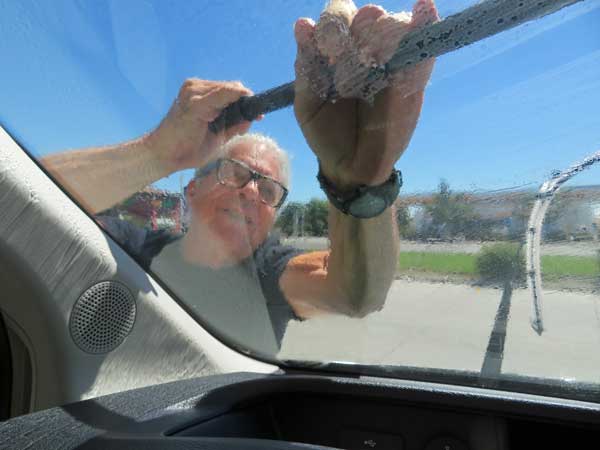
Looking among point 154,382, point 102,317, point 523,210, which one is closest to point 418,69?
point 523,210

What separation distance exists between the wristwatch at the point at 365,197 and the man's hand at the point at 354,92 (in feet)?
0.09

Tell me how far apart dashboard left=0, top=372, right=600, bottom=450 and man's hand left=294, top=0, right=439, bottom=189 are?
97cm

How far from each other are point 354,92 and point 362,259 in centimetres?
70

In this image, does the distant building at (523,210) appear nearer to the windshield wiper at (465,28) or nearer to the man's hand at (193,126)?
the windshield wiper at (465,28)

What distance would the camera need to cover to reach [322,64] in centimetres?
166

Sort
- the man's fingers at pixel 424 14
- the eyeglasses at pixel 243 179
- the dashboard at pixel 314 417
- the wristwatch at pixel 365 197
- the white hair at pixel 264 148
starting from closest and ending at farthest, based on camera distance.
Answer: the man's fingers at pixel 424 14 < the dashboard at pixel 314 417 < the wristwatch at pixel 365 197 < the white hair at pixel 264 148 < the eyeglasses at pixel 243 179

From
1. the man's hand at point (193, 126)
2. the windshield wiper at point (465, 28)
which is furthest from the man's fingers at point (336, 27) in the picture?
the man's hand at point (193, 126)

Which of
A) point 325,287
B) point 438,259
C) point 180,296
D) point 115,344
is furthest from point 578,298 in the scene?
point 115,344

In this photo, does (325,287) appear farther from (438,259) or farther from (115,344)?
(115,344)

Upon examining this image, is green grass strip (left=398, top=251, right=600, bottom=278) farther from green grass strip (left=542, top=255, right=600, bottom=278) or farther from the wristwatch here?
the wristwatch

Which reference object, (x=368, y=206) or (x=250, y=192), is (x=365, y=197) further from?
(x=250, y=192)

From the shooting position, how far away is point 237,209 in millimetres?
2328

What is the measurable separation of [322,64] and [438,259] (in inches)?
36.1

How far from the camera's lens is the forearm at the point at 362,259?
198 centimetres
